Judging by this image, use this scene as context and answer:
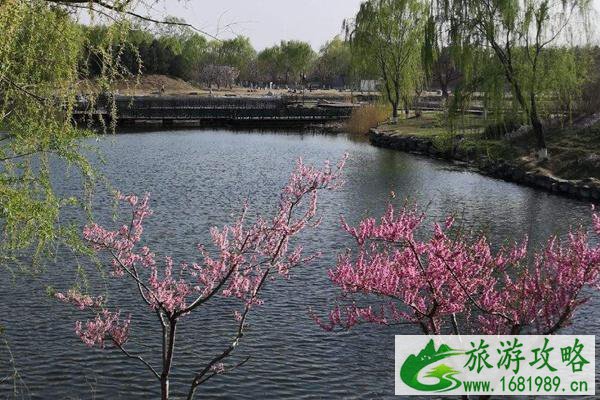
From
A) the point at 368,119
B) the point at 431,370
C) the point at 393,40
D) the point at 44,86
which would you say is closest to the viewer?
the point at 44,86

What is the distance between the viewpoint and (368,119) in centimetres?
5616

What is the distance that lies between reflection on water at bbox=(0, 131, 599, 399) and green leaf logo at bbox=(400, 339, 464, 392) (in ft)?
2.79

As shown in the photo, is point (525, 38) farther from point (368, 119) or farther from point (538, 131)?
point (368, 119)

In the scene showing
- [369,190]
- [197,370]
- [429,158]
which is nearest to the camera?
[197,370]

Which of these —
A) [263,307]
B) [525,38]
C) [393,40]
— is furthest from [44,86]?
[393,40]

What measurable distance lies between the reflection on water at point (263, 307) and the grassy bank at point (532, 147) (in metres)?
2.28

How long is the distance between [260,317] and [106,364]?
3213 millimetres

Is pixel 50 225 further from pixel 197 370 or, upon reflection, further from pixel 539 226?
pixel 539 226

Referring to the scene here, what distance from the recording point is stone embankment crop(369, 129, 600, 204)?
26328mm

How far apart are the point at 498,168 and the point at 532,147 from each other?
3.06 meters

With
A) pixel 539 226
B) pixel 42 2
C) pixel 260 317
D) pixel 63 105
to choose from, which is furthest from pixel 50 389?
pixel 539 226

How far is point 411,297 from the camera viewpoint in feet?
26.8

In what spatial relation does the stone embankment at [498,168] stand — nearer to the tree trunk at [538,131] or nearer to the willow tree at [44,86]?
the tree trunk at [538,131]

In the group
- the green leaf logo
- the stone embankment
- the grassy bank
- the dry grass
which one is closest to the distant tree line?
the dry grass
